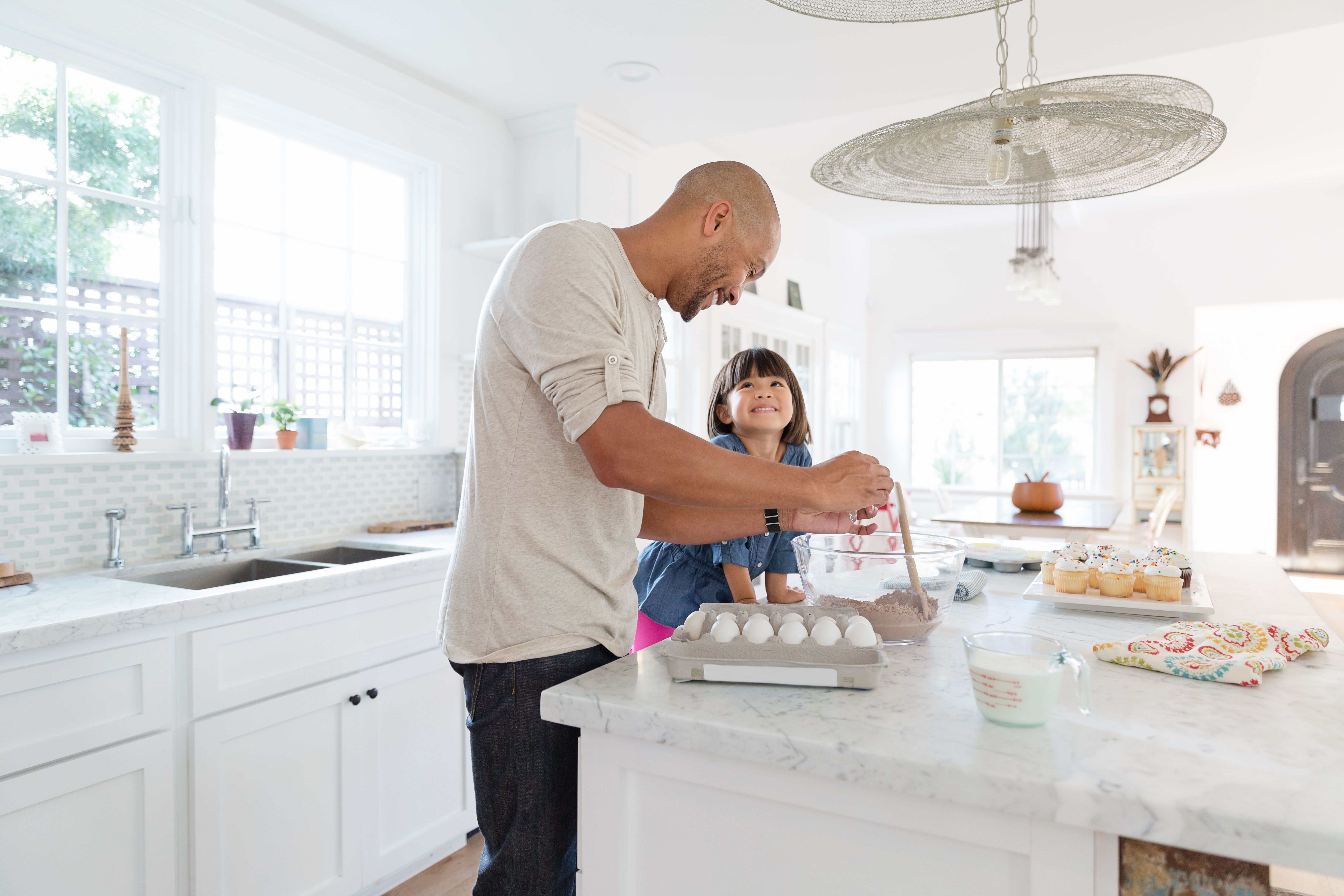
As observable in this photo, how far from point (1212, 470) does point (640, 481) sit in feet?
27.2

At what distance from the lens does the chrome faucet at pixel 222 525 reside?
2387 mm

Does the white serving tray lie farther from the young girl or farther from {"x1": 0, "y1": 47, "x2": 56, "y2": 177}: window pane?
{"x1": 0, "y1": 47, "x2": 56, "y2": 177}: window pane

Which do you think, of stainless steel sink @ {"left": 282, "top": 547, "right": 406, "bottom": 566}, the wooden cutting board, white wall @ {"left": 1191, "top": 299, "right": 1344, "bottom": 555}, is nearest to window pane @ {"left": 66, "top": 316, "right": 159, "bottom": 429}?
stainless steel sink @ {"left": 282, "top": 547, "right": 406, "bottom": 566}

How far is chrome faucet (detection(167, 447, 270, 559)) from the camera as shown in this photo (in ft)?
7.83

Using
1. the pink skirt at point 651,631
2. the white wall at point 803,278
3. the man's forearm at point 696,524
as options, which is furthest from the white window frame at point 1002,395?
the man's forearm at point 696,524

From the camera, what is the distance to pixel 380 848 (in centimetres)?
223

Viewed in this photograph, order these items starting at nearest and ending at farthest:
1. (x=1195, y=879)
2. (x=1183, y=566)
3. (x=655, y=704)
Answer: (x=1195, y=879)
(x=655, y=704)
(x=1183, y=566)

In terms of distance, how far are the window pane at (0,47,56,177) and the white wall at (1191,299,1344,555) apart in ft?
26.5

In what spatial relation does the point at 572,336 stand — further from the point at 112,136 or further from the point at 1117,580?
the point at 112,136

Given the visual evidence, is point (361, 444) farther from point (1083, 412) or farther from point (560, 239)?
point (1083, 412)

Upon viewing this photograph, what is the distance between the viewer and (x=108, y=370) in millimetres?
2383

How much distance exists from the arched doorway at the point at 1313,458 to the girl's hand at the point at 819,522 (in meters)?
7.79

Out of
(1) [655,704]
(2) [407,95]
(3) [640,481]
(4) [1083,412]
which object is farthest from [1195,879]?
(4) [1083,412]

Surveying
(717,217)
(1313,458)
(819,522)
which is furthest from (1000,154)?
(1313,458)
